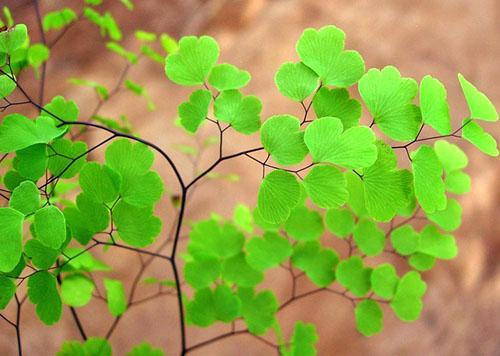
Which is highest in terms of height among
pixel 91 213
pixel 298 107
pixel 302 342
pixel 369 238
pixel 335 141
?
pixel 335 141

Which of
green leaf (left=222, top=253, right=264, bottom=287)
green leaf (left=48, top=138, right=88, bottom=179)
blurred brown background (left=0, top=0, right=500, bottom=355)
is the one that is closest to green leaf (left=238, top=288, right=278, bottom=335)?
green leaf (left=222, top=253, right=264, bottom=287)

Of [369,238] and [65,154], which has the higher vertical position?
[65,154]

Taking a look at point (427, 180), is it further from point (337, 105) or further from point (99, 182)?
point (99, 182)

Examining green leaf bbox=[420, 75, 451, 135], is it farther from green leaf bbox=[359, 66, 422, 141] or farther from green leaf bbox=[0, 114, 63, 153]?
green leaf bbox=[0, 114, 63, 153]

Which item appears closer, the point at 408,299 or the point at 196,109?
the point at 196,109

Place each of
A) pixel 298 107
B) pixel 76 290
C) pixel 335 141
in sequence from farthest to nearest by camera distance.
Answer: pixel 298 107 → pixel 76 290 → pixel 335 141

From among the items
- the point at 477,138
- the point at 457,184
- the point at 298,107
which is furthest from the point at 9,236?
the point at 298,107

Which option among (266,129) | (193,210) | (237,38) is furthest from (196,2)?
(266,129)
